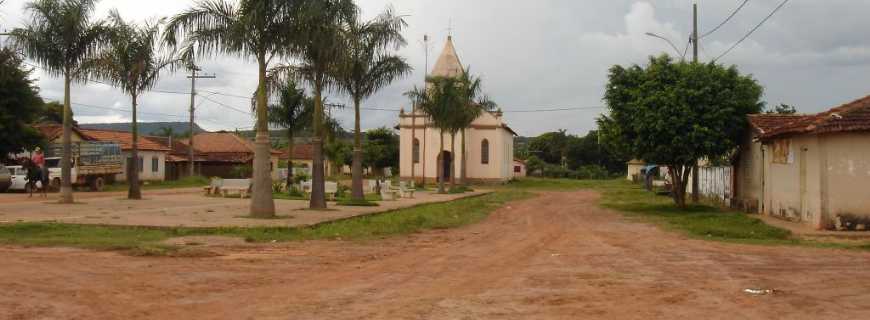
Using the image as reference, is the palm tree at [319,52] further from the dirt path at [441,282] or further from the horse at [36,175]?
the horse at [36,175]

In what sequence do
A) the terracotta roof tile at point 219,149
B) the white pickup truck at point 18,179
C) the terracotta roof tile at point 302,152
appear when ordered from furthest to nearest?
the terracotta roof tile at point 302,152 → the terracotta roof tile at point 219,149 → the white pickup truck at point 18,179

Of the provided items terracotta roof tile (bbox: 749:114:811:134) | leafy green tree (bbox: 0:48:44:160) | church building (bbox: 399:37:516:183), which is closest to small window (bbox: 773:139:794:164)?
terracotta roof tile (bbox: 749:114:811:134)

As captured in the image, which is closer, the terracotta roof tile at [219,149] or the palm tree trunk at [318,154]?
the palm tree trunk at [318,154]

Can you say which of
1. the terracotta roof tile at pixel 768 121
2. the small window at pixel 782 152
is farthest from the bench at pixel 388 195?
the small window at pixel 782 152

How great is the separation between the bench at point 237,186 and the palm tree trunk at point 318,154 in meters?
8.57

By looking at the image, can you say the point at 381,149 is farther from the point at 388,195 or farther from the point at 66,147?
the point at 66,147

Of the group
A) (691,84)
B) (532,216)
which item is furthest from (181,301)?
(691,84)

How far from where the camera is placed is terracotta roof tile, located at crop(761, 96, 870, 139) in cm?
1888

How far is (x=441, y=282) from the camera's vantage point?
10359mm

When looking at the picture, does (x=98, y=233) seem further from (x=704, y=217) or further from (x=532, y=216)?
(x=704, y=217)

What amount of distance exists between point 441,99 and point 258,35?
2677cm

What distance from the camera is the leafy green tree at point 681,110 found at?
85.0 feet

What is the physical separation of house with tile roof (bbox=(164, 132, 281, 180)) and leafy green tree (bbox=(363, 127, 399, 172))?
15159 mm

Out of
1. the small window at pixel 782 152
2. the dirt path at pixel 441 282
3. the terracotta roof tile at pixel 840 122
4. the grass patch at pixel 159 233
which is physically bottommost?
the dirt path at pixel 441 282
